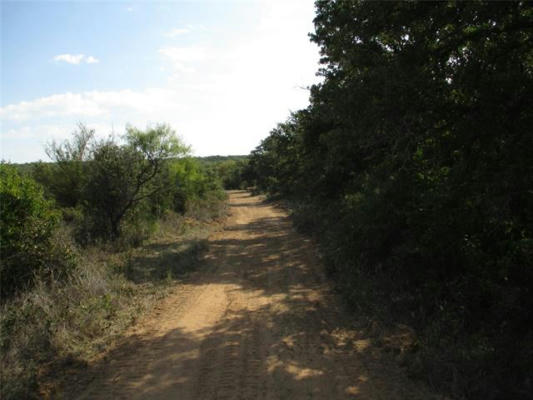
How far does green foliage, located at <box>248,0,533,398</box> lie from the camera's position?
16.3ft

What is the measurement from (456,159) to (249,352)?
14.1 ft

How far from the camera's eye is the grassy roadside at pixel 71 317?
5.15 m

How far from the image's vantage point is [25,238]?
8125mm

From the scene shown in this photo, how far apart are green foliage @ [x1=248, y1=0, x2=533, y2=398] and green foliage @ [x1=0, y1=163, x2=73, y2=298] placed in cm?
647

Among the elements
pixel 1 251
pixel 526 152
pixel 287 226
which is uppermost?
pixel 526 152

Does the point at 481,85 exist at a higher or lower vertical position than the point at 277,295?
higher

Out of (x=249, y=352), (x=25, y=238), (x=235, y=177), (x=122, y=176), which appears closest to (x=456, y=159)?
(x=249, y=352)

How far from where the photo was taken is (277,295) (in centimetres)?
884

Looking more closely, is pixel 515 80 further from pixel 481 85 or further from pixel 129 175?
pixel 129 175

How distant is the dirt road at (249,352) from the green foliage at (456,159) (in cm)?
95

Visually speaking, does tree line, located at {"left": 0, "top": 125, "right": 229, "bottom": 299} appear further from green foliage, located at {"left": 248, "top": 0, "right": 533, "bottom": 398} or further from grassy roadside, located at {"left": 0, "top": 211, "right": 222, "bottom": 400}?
green foliage, located at {"left": 248, "top": 0, "right": 533, "bottom": 398}

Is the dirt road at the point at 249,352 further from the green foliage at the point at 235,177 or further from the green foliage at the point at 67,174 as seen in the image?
→ the green foliage at the point at 235,177

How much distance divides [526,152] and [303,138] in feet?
28.8

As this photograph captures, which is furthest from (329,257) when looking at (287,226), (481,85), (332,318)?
(287,226)
